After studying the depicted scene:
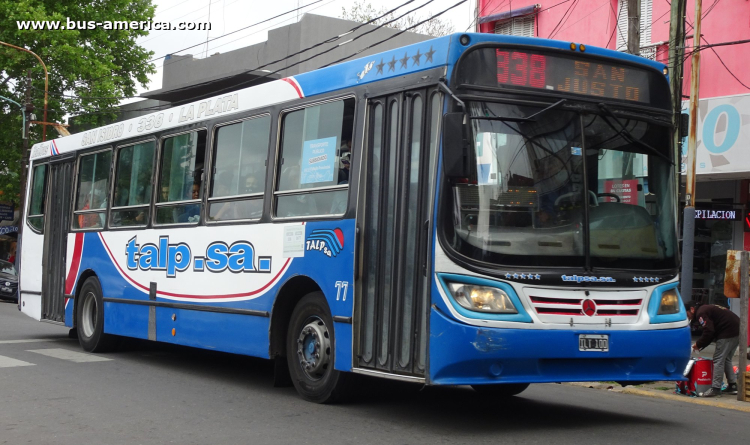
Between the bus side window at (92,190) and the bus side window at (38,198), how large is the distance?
131 cm

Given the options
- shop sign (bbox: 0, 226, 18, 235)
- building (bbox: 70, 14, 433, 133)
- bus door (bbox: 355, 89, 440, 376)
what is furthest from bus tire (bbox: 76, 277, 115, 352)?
shop sign (bbox: 0, 226, 18, 235)

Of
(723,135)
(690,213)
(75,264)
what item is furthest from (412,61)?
(723,135)

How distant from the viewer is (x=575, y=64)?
298 inches

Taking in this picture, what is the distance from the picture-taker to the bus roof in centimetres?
735

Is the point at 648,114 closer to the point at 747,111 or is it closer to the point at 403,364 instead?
the point at 403,364

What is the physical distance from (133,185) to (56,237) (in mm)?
2740

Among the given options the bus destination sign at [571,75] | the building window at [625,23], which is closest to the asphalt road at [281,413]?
the bus destination sign at [571,75]

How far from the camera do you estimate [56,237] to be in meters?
14.3

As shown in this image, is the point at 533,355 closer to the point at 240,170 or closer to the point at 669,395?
the point at 240,170

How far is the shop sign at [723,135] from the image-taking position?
1605 centimetres

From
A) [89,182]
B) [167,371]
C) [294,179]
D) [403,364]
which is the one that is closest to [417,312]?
[403,364]

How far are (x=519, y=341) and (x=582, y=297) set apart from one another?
679 mm

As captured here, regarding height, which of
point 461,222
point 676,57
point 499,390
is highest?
point 676,57

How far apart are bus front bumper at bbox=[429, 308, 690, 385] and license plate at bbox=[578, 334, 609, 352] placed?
3cm
